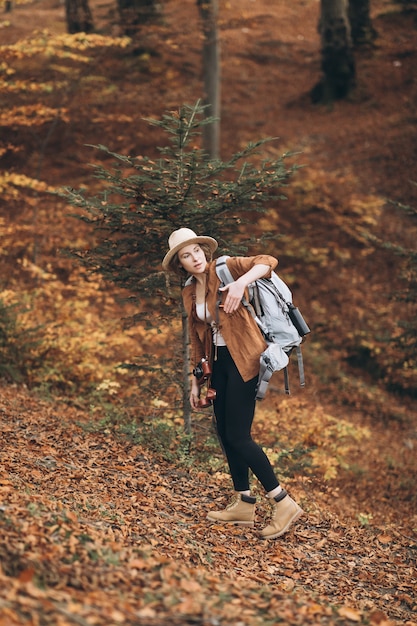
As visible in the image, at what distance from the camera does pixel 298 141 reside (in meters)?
17.8

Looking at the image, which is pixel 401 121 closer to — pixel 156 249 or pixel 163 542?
pixel 156 249

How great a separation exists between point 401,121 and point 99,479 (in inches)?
603

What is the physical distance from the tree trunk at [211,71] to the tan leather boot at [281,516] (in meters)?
10.6

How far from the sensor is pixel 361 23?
69.7 ft

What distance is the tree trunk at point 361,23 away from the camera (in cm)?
2102

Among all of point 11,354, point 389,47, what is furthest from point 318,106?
point 11,354

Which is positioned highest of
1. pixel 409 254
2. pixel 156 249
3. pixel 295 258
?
pixel 156 249

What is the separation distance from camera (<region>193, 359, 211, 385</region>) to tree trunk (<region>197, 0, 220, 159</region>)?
10.2 metres

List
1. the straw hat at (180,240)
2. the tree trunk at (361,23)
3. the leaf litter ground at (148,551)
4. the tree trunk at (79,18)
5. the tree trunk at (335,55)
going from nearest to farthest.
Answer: the leaf litter ground at (148,551) → the straw hat at (180,240) → the tree trunk at (79,18) → the tree trunk at (335,55) → the tree trunk at (361,23)

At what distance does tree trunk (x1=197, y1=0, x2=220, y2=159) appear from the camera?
14461mm

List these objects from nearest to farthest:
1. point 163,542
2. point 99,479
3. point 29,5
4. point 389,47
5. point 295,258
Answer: point 163,542, point 99,479, point 295,258, point 389,47, point 29,5

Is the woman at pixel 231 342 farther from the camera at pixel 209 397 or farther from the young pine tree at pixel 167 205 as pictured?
the young pine tree at pixel 167 205

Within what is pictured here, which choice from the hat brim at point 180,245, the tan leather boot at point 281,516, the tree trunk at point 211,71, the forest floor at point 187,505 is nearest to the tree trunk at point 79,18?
the forest floor at point 187,505

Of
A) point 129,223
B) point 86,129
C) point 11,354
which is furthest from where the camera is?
A: point 86,129
